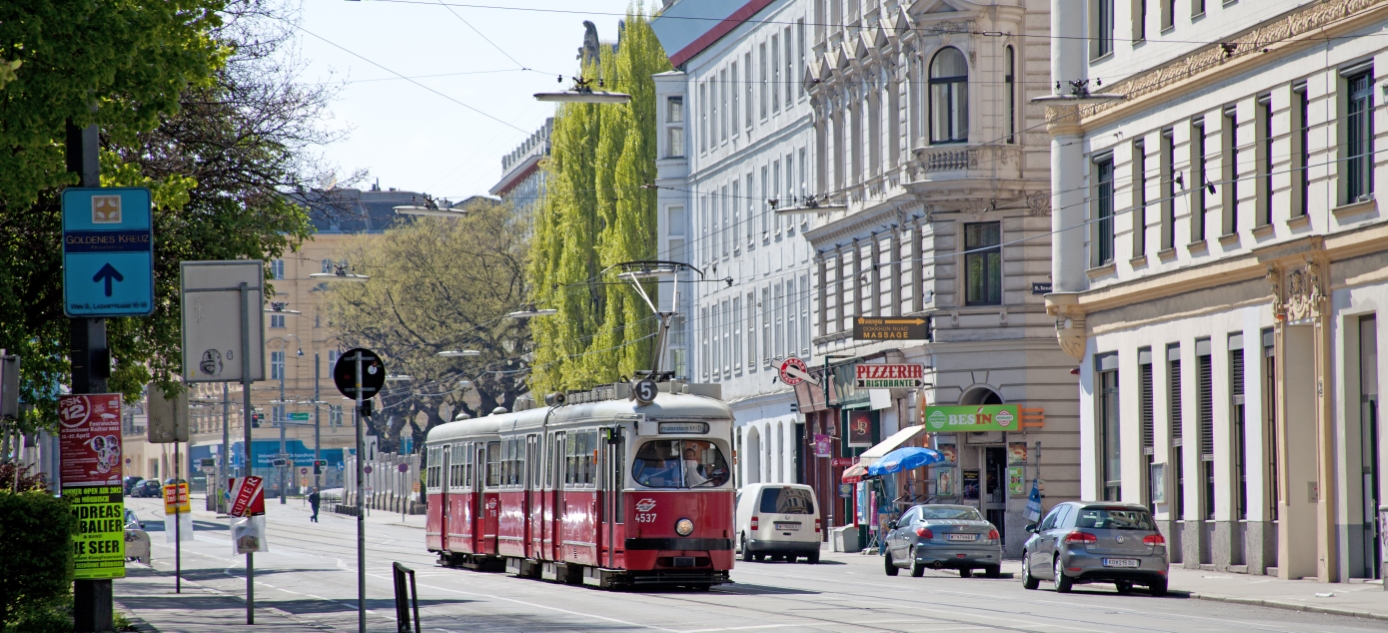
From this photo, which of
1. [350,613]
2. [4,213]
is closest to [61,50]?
[4,213]

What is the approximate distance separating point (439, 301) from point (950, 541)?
62.1 meters

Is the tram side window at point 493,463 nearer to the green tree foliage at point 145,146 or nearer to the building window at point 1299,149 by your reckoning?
the green tree foliage at point 145,146

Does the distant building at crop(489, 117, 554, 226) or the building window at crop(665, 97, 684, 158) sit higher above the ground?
the distant building at crop(489, 117, 554, 226)

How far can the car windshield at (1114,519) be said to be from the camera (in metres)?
30.4

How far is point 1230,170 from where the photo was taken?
36.5m

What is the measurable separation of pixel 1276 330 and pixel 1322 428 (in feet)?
6.81

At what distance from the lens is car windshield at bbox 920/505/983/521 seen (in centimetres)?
3791

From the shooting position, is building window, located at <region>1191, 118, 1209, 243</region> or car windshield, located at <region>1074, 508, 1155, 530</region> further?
building window, located at <region>1191, 118, 1209, 243</region>

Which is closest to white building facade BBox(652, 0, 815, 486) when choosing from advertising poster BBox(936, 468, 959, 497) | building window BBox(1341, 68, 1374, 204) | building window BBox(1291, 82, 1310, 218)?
advertising poster BBox(936, 468, 959, 497)

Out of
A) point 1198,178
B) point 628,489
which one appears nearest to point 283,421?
point 1198,178

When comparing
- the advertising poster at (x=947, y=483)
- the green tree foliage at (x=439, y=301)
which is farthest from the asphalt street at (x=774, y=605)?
the green tree foliage at (x=439, y=301)

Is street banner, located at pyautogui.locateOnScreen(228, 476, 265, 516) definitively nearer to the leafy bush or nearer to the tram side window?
the leafy bush

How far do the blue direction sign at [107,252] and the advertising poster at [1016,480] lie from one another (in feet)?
99.9

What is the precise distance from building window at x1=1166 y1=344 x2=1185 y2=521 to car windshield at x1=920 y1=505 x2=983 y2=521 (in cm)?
400
